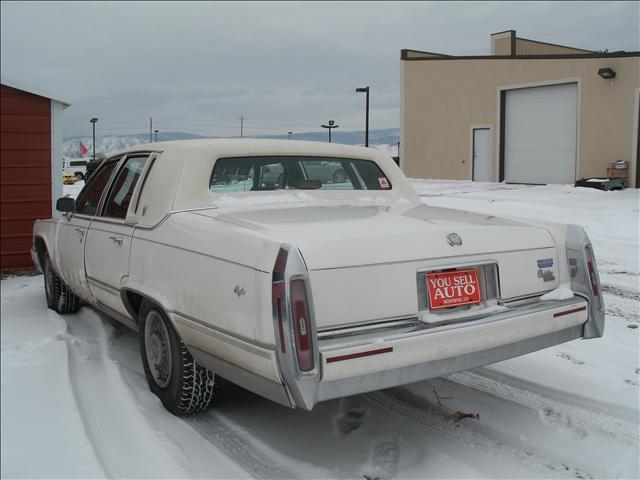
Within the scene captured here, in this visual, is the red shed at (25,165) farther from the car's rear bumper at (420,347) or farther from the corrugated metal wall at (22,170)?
the car's rear bumper at (420,347)

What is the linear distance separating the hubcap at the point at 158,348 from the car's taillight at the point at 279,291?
1.18m

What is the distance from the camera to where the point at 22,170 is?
9.47 meters

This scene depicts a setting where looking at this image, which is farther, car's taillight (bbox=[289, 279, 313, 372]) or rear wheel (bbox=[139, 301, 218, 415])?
rear wheel (bbox=[139, 301, 218, 415])

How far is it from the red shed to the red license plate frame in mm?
7903

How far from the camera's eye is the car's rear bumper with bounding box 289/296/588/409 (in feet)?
9.32

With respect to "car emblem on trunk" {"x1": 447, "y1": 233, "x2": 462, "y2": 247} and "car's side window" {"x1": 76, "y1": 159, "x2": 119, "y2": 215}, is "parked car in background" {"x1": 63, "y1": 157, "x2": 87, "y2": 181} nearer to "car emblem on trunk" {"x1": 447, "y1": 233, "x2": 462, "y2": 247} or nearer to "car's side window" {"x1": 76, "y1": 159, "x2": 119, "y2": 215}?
"car's side window" {"x1": 76, "y1": 159, "x2": 119, "y2": 215}

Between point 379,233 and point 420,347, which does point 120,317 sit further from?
point 420,347

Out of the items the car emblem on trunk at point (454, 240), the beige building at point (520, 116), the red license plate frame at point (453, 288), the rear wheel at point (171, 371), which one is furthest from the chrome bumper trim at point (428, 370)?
the beige building at point (520, 116)

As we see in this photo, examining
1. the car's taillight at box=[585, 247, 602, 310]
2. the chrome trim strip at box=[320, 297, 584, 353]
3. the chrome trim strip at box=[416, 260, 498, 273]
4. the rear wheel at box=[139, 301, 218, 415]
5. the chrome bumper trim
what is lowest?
the rear wheel at box=[139, 301, 218, 415]

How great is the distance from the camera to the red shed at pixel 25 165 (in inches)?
366

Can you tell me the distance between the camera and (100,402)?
12.5 feet

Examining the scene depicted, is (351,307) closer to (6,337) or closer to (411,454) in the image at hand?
(411,454)

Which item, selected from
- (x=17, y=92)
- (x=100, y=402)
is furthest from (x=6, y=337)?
(x=17, y=92)

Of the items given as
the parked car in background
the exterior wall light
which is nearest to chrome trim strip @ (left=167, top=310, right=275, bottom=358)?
the exterior wall light
